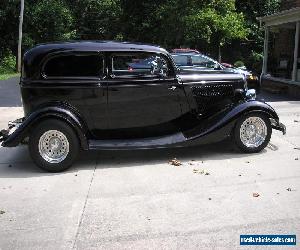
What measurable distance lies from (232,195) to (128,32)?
28839mm

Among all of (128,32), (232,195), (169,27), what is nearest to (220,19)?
(169,27)

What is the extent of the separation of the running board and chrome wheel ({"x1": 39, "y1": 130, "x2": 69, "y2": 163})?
15.8 inches

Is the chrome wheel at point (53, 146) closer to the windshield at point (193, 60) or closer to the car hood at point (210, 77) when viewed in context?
the car hood at point (210, 77)

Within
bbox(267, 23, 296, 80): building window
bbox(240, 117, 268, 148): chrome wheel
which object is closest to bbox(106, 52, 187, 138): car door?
bbox(240, 117, 268, 148): chrome wheel

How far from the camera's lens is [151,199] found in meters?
5.48

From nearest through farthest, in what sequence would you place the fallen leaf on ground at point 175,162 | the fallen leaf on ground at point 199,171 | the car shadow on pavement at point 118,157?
the fallen leaf on ground at point 199,171
the car shadow on pavement at point 118,157
the fallen leaf on ground at point 175,162

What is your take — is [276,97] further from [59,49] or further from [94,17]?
[94,17]

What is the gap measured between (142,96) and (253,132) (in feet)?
6.26

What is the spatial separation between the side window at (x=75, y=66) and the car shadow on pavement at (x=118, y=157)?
1.37 m

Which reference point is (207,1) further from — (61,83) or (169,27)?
(61,83)

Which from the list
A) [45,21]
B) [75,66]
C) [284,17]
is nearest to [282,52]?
[284,17]

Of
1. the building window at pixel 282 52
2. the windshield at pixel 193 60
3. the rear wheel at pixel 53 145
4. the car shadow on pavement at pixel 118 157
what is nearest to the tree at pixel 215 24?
the building window at pixel 282 52

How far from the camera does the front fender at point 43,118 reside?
6496 millimetres

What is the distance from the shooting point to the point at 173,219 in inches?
192
